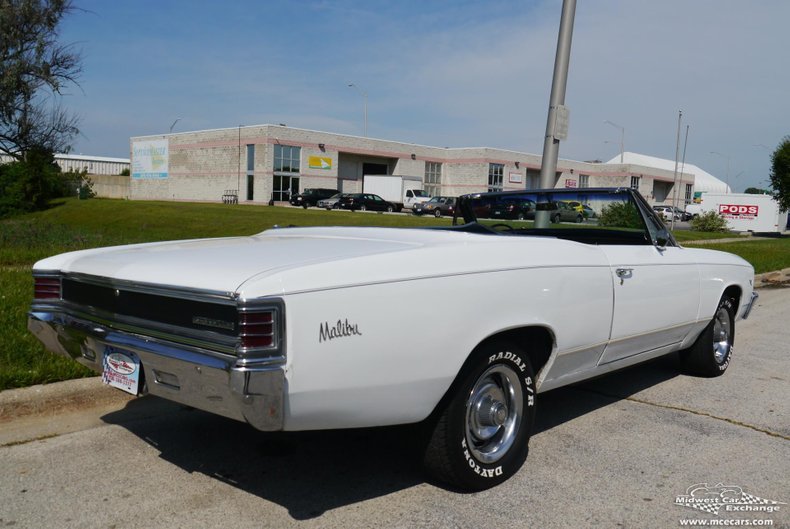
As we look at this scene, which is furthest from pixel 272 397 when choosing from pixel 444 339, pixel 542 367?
pixel 542 367

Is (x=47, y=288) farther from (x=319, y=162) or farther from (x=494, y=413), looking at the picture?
(x=319, y=162)

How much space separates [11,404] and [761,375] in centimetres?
559

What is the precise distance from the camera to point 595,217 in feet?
16.1

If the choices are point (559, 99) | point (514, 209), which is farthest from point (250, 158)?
point (514, 209)

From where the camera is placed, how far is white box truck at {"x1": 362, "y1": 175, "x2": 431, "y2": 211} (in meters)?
48.7

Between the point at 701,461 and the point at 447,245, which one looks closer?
the point at 447,245

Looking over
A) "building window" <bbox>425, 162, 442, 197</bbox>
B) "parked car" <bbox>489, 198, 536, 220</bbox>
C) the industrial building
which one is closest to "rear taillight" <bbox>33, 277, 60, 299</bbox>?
"parked car" <bbox>489, 198, 536, 220</bbox>

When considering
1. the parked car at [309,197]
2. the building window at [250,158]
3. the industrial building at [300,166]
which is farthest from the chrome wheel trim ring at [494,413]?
the building window at [250,158]

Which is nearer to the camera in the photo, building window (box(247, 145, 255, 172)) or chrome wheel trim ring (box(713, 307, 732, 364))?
chrome wheel trim ring (box(713, 307, 732, 364))

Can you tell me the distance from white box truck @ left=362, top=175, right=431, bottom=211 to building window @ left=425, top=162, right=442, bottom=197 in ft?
32.9

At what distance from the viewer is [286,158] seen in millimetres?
51531

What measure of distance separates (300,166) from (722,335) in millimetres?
48119

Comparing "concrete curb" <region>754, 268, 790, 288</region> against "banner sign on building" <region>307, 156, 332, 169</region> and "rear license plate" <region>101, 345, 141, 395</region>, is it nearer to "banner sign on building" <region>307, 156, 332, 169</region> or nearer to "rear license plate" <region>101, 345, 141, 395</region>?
"rear license plate" <region>101, 345, 141, 395</region>

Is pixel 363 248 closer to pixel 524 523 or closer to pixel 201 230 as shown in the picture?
pixel 524 523
